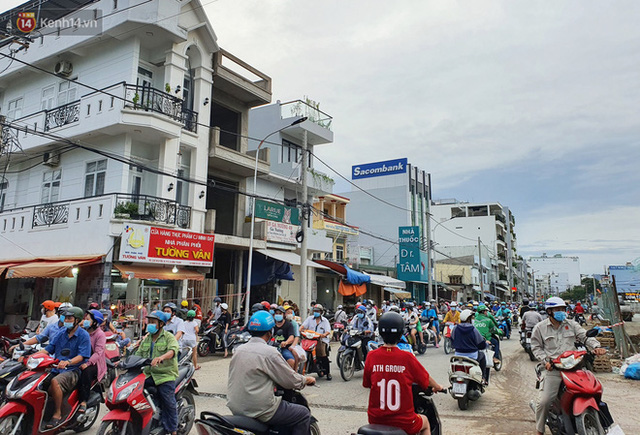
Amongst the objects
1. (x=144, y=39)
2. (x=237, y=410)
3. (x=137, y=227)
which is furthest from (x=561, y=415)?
(x=144, y=39)

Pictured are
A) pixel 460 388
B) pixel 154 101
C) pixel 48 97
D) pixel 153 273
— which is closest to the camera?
pixel 460 388

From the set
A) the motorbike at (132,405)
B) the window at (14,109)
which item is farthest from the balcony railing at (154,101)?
the motorbike at (132,405)

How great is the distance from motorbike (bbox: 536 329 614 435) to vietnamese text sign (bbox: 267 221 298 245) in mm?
16949

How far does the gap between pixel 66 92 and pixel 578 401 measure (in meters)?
20.6

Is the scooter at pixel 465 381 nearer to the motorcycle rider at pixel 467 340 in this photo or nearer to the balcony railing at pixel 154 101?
the motorcycle rider at pixel 467 340

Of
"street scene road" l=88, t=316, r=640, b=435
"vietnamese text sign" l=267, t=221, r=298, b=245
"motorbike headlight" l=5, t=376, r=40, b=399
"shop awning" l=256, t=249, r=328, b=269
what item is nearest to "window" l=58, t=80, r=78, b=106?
"vietnamese text sign" l=267, t=221, r=298, b=245

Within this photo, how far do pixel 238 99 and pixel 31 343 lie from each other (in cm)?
1777

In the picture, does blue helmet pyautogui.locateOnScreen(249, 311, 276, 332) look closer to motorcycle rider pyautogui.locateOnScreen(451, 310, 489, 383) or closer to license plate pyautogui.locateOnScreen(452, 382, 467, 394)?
license plate pyautogui.locateOnScreen(452, 382, 467, 394)

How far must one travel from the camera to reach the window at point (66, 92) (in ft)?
61.0

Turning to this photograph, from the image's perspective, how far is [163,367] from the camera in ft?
17.8

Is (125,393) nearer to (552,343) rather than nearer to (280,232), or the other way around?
(552,343)

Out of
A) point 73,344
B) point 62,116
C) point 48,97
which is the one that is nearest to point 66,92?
point 48,97

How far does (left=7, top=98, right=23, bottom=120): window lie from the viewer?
818 inches

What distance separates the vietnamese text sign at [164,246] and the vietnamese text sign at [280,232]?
458cm
